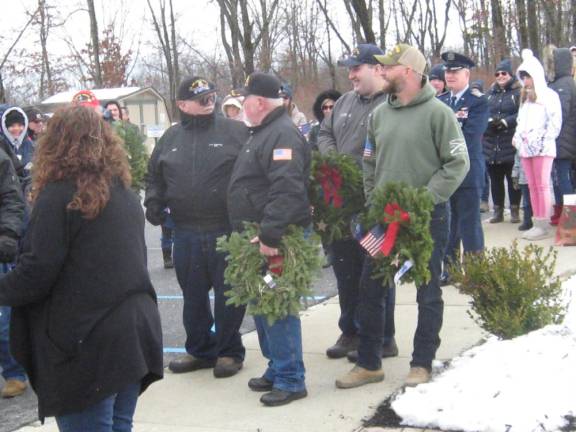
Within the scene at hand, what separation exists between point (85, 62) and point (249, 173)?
123 ft

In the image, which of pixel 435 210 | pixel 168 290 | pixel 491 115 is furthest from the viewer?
pixel 491 115

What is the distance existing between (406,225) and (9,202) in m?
2.53

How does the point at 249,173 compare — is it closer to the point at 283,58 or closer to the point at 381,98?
the point at 381,98

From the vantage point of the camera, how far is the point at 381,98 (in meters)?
5.65

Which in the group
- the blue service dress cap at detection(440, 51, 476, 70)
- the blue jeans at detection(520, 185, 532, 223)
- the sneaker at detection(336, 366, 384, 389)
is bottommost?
the sneaker at detection(336, 366, 384, 389)

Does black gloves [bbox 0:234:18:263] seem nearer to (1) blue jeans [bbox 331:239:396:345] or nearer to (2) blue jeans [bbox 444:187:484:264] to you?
(1) blue jeans [bbox 331:239:396:345]

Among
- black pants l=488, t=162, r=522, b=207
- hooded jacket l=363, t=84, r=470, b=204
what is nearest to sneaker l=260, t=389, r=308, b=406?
hooded jacket l=363, t=84, r=470, b=204

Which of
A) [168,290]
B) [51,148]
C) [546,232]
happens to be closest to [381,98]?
[51,148]

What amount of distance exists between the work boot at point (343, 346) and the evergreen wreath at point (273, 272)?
1.07 m

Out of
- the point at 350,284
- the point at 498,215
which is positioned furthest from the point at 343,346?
the point at 498,215

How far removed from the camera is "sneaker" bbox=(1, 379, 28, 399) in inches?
218

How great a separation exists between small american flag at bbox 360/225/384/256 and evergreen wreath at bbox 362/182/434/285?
0.10 ft

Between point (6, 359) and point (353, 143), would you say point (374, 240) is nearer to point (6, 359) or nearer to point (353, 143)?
point (353, 143)

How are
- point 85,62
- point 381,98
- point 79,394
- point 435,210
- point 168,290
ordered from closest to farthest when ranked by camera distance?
1. point 79,394
2. point 435,210
3. point 381,98
4. point 168,290
5. point 85,62
